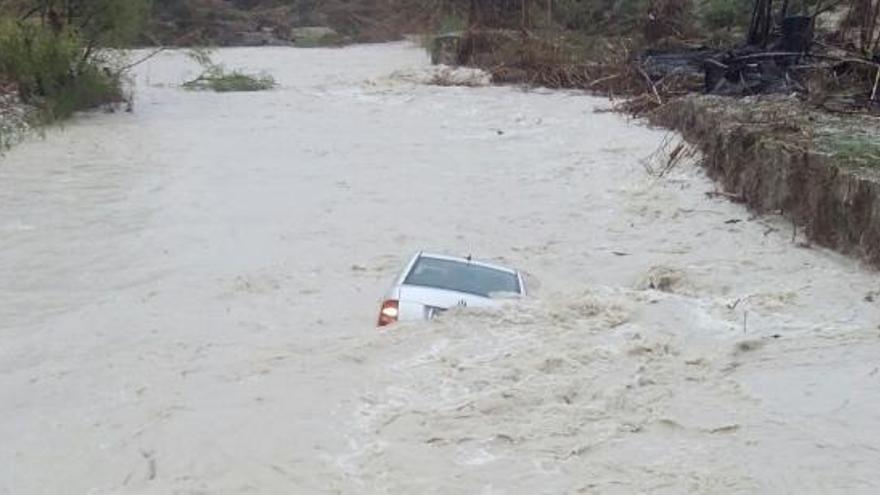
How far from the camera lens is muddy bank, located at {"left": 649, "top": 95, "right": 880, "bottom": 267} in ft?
36.1

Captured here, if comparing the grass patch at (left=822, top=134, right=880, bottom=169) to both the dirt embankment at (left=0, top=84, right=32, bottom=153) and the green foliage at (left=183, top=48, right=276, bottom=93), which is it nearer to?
the dirt embankment at (left=0, top=84, right=32, bottom=153)

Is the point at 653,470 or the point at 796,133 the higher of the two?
the point at 796,133

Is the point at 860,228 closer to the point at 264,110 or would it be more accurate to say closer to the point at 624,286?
the point at 624,286

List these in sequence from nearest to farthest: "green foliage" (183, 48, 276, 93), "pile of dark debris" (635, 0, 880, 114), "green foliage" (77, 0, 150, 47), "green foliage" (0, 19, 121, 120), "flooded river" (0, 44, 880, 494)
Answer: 1. "flooded river" (0, 44, 880, 494)
2. "pile of dark debris" (635, 0, 880, 114)
3. "green foliage" (0, 19, 121, 120)
4. "green foliage" (77, 0, 150, 47)
5. "green foliage" (183, 48, 276, 93)

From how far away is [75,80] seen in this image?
81.3 ft

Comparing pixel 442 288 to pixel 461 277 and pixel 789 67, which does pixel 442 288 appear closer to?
pixel 461 277

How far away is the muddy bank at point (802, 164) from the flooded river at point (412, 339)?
13.1 inches

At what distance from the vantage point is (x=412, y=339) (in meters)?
8.26

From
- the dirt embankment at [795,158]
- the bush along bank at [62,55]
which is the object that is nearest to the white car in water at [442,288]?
the dirt embankment at [795,158]

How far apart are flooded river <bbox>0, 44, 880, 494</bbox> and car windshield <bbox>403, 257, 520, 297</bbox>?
0.34m

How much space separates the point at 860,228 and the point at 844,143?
85.4 inches

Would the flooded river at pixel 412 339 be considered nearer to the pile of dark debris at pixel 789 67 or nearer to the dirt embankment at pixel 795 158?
the dirt embankment at pixel 795 158

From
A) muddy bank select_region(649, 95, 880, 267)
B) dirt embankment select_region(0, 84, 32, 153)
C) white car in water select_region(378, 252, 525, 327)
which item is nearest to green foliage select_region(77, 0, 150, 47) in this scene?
dirt embankment select_region(0, 84, 32, 153)

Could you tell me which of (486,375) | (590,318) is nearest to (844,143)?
(590,318)
